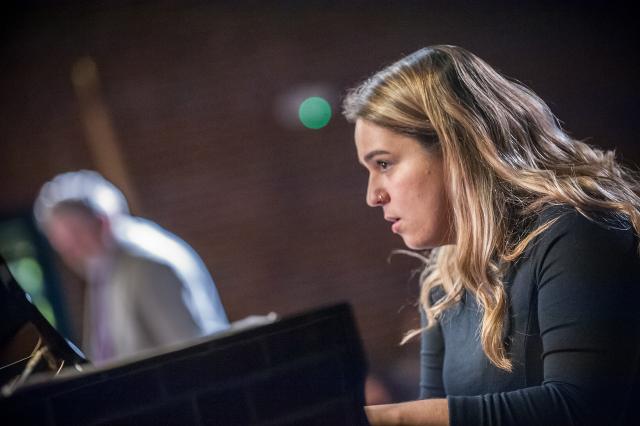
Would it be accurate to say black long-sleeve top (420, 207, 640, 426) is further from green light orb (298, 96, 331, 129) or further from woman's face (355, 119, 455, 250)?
green light orb (298, 96, 331, 129)

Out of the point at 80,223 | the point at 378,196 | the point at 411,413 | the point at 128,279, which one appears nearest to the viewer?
the point at 411,413

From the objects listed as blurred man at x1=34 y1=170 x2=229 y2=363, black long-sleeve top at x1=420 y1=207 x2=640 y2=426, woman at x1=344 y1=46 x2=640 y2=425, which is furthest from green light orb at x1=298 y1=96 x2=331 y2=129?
black long-sleeve top at x1=420 y1=207 x2=640 y2=426

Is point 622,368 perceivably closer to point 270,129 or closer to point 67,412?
point 67,412

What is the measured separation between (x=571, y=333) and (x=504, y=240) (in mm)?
265

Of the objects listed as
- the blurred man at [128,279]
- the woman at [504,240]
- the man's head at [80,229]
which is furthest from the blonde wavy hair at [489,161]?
the man's head at [80,229]

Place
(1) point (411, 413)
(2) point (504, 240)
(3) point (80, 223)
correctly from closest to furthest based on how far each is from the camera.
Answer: (1) point (411, 413)
(2) point (504, 240)
(3) point (80, 223)

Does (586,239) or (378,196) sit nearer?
(586,239)

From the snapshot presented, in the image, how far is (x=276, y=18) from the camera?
13.3 feet

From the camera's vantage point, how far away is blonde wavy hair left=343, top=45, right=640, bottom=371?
4.11ft

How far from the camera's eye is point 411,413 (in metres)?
1.05

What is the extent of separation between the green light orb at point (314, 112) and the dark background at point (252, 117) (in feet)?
0.18

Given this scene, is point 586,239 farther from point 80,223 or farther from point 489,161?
point 80,223

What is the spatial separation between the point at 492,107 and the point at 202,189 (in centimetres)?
286

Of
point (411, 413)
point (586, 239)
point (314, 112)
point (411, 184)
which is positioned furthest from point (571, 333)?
point (314, 112)
